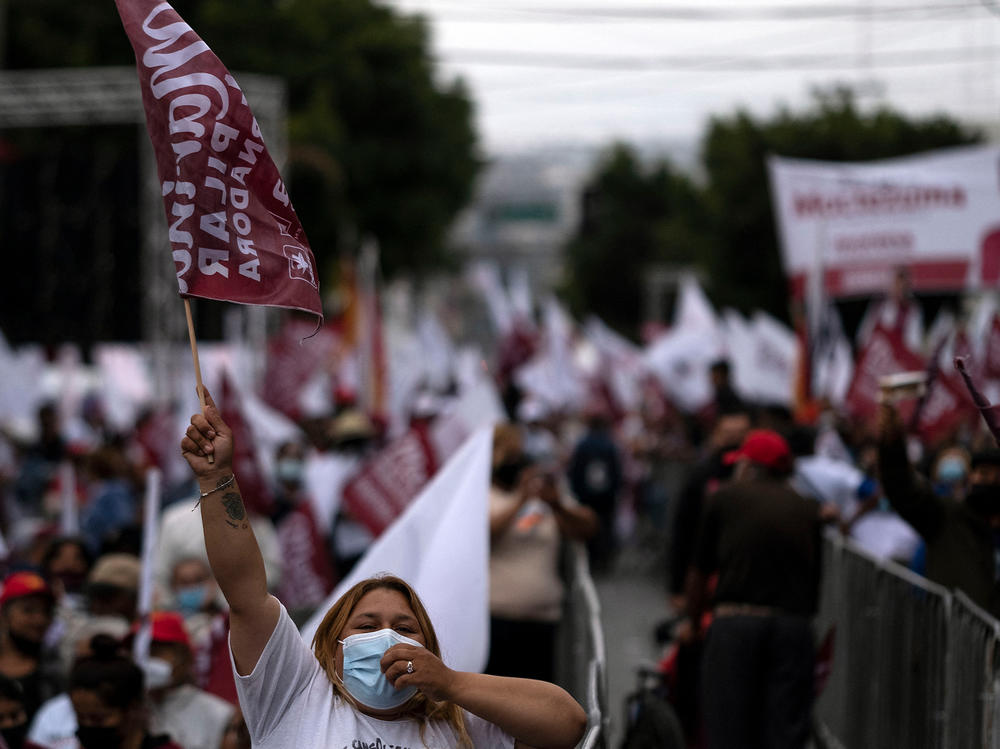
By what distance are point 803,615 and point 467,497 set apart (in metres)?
1.92

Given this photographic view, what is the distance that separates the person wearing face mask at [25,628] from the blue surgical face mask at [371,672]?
9.71 ft

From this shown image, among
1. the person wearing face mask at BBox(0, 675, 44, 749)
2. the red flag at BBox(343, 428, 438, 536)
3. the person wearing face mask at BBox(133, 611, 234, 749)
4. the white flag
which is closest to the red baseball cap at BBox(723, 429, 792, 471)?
the white flag

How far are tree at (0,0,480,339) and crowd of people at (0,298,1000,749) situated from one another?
21.3 metres

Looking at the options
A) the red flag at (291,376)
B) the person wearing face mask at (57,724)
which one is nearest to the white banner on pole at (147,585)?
the person wearing face mask at (57,724)

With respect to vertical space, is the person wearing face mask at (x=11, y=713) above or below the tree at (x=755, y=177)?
above

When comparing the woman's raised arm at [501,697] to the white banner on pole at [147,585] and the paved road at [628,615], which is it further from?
the paved road at [628,615]

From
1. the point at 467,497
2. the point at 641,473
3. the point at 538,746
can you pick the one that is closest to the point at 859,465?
the point at 467,497

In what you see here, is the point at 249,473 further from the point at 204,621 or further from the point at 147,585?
the point at 147,585

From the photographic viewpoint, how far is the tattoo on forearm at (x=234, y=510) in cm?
340

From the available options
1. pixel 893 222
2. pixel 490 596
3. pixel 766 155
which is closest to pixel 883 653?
pixel 490 596

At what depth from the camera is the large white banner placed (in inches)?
490

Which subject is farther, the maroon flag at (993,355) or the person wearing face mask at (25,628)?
the maroon flag at (993,355)

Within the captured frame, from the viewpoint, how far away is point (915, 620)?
6258 millimetres

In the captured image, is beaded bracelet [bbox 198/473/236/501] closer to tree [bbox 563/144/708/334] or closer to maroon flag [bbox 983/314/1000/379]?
maroon flag [bbox 983/314/1000/379]
